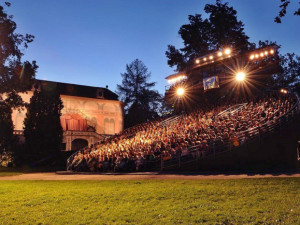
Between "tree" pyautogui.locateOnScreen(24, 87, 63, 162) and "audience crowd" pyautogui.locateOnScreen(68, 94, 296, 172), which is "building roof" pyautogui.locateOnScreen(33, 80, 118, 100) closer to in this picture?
"tree" pyautogui.locateOnScreen(24, 87, 63, 162)

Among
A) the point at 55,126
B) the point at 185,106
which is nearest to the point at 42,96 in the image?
the point at 55,126

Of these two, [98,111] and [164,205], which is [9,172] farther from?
[98,111]

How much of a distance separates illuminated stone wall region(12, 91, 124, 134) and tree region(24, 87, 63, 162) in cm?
1480

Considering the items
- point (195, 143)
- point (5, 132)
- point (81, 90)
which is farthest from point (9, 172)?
point (81, 90)

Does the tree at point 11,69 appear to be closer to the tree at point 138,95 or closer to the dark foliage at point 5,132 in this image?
the dark foliage at point 5,132

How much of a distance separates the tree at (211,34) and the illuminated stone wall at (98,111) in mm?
14817

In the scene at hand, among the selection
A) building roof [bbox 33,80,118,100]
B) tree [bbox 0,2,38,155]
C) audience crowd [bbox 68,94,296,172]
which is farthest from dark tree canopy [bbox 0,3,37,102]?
building roof [bbox 33,80,118,100]

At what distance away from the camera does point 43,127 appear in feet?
96.6

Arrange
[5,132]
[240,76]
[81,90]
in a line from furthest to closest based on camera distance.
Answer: [81,90], [240,76], [5,132]

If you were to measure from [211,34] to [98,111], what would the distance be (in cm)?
2424

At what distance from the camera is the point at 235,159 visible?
1573cm

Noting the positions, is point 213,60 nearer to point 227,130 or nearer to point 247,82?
point 247,82

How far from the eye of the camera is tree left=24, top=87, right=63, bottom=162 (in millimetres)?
28936

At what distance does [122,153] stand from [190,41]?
30.6m
